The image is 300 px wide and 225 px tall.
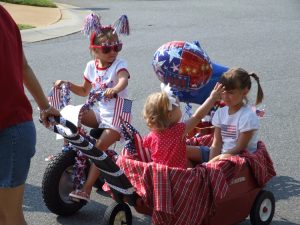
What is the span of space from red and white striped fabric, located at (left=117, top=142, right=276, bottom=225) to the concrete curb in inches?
327

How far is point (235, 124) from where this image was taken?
4.27 meters

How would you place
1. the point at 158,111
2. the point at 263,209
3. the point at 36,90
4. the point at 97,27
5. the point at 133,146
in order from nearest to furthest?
the point at 36,90 < the point at 158,111 < the point at 133,146 < the point at 263,209 < the point at 97,27

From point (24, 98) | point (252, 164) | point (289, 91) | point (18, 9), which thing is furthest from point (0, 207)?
point (18, 9)

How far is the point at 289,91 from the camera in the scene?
8.13 meters

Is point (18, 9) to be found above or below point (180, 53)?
below

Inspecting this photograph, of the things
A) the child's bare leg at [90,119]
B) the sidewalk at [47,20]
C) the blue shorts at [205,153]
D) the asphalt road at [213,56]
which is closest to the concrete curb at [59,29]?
the sidewalk at [47,20]

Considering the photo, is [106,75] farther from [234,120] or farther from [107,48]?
[234,120]

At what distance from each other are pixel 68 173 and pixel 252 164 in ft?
4.06

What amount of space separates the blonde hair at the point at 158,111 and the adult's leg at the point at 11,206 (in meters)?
1.05

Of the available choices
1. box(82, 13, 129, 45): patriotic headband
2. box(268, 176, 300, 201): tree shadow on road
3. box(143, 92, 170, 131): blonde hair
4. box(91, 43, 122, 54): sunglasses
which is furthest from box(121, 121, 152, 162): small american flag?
box(268, 176, 300, 201): tree shadow on road

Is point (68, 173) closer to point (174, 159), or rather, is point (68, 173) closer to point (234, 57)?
point (174, 159)

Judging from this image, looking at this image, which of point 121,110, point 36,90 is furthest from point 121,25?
point 36,90

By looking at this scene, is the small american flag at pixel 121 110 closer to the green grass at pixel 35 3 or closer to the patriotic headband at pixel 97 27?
the patriotic headband at pixel 97 27

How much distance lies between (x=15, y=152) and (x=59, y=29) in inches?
409
